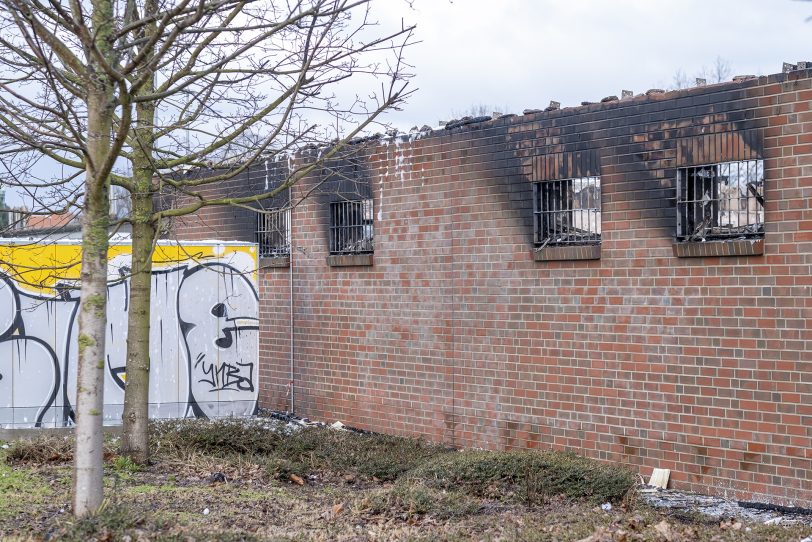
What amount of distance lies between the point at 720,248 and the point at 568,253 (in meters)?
1.93

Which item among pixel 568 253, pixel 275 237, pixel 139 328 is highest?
pixel 275 237

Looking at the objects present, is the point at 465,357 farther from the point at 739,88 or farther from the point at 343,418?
the point at 739,88

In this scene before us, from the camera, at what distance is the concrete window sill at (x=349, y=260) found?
13.9m

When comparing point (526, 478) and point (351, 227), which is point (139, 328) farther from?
point (351, 227)

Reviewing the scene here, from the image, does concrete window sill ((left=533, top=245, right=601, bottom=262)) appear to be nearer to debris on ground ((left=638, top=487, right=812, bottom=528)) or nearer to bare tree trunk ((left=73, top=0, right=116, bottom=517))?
debris on ground ((left=638, top=487, right=812, bottom=528))

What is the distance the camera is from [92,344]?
5965 millimetres

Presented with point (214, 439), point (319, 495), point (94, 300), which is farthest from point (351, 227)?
point (94, 300)

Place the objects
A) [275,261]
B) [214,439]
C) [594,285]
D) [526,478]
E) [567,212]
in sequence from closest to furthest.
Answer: [526,478] < [214,439] < [594,285] < [567,212] < [275,261]

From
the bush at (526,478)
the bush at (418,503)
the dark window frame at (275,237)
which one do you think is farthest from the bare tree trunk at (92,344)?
the dark window frame at (275,237)

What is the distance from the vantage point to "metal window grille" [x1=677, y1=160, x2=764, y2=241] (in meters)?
9.42

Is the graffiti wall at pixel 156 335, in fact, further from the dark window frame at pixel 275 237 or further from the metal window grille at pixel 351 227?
the dark window frame at pixel 275 237

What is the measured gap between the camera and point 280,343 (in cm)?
1573

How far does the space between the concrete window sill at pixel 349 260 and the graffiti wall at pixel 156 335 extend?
1.39 metres

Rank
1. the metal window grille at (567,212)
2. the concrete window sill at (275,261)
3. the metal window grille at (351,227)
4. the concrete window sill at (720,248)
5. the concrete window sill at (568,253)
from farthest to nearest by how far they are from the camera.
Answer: the concrete window sill at (275,261) < the metal window grille at (351,227) < the metal window grille at (567,212) < the concrete window sill at (568,253) < the concrete window sill at (720,248)
